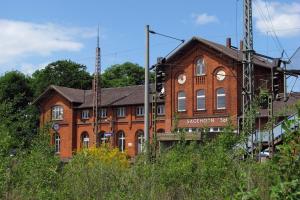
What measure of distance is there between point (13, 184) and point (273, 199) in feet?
20.3

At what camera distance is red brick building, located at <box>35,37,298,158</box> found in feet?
179

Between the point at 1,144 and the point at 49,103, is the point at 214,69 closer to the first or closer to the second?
the point at 49,103

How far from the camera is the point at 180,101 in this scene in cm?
5925

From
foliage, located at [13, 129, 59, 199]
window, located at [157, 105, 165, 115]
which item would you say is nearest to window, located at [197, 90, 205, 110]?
window, located at [157, 105, 165, 115]

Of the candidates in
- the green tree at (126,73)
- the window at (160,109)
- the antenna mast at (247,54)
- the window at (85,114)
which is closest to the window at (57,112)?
the window at (85,114)

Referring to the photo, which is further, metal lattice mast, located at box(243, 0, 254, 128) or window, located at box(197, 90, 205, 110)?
A: window, located at box(197, 90, 205, 110)

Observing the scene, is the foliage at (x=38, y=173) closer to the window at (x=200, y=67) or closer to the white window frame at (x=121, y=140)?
the window at (x=200, y=67)

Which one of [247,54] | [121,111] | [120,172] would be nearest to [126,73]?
[121,111]

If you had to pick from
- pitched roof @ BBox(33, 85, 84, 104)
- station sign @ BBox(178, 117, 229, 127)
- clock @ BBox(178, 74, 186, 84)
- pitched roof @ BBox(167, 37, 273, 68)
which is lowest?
station sign @ BBox(178, 117, 229, 127)

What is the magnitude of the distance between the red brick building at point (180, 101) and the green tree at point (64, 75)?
45.6 feet

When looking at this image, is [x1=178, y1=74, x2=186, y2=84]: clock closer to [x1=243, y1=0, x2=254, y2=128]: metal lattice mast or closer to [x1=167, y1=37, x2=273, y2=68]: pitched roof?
[x1=167, y1=37, x2=273, y2=68]: pitched roof

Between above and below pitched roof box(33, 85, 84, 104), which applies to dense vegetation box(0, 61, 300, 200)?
below

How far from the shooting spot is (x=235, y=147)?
9.23m

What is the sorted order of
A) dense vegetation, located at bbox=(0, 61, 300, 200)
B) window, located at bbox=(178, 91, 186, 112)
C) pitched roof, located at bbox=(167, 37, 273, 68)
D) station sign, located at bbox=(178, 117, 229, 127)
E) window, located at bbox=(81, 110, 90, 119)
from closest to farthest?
1. dense vegetation, located at bbox=(0, 61, 300, 200)
2. pitched roof, located at bbox=(167, 37, 273, 68)
3. station sign, located at bbox=(178, 117, 229, 127)
4. window, located at bbox=(178, 91, 186, 112)
5. window, located at bbox=(81, 110, 90, 119)
